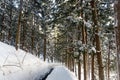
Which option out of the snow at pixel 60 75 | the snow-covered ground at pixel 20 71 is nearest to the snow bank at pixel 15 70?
the snow-covered ground at pixel 20 71

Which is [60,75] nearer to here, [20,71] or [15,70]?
[20,71]

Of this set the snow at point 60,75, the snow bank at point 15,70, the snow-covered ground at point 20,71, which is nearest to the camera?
the snow bank at point 15,70

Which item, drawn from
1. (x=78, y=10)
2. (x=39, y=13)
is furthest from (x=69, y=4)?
(x=39, y=13)

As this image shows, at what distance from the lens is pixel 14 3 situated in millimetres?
37188

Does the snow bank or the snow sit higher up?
the snow bank

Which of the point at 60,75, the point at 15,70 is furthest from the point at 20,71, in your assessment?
the point at 60,75

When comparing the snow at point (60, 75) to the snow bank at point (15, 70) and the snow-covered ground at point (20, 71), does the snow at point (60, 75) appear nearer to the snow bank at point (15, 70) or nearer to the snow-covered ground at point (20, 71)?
the snow-covered ground at point (20, 71)

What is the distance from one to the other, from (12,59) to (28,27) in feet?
103

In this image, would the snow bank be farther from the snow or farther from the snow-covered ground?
the snow

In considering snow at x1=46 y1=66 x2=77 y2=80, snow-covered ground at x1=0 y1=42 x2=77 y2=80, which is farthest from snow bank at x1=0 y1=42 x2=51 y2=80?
snow at x1=46 y1=66 x2=77 y2=80

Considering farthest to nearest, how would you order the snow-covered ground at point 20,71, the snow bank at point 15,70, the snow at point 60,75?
the snow at point 60,75
the snow-covered ground at point 20,71
the snow bank at point 15,70

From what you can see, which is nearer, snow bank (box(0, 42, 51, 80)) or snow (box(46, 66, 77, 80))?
snow bank (box(0, 42, 51, 80))

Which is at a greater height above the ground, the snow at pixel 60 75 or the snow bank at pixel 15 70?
the snow bank at pixel 15 70

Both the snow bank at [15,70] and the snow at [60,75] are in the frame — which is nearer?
the snow bank at [15,70]
